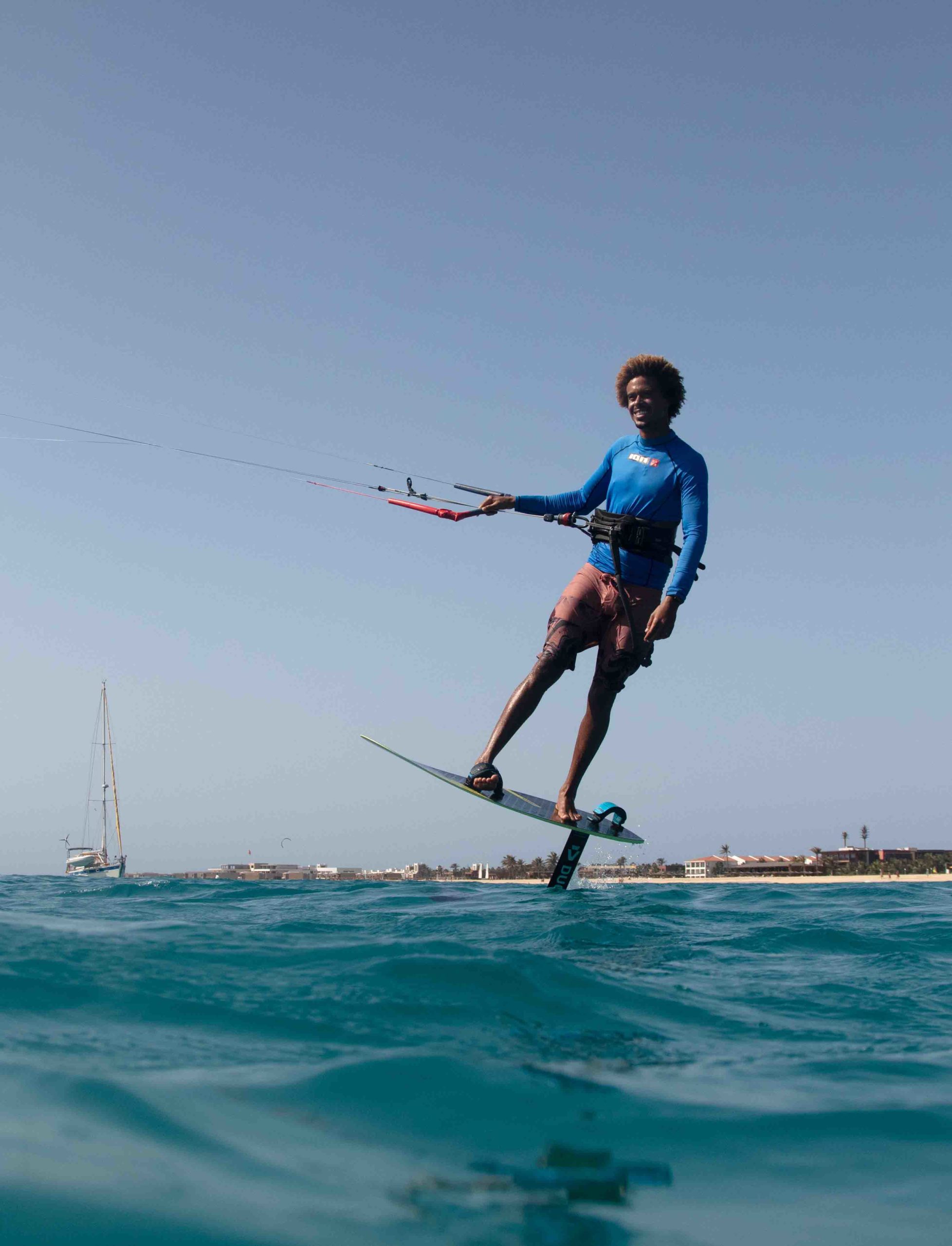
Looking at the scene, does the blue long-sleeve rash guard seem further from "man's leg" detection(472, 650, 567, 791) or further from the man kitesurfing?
"man's leg" detection(472, 650, 567, 791)

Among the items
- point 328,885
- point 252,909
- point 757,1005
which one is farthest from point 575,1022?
point 328,885

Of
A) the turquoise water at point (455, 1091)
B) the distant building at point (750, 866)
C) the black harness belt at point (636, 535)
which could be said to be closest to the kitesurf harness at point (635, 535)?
the black harness belt at point (636, 535)

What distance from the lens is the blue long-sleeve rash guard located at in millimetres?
7609

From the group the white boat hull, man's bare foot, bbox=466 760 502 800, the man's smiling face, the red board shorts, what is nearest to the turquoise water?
man's bare foot, bbox=466 760 502 800

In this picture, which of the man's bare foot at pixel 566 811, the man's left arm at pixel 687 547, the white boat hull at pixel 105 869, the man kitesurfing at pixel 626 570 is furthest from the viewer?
the white boat hull at pixel 105 869

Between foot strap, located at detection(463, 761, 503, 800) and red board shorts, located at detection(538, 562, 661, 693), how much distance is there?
104 centimetres

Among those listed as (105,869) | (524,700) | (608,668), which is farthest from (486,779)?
(105,869)

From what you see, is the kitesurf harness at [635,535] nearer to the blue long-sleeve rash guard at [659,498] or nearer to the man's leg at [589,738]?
the blue long-sleeve rash guard at [659,498]

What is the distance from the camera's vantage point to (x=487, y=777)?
302 inches

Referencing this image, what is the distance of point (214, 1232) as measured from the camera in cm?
194

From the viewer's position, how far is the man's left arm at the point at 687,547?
750 cm

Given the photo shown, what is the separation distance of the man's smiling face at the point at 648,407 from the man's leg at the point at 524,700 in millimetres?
2153

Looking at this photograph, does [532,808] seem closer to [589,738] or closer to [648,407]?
[589,738]

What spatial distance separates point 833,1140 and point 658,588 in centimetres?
567
